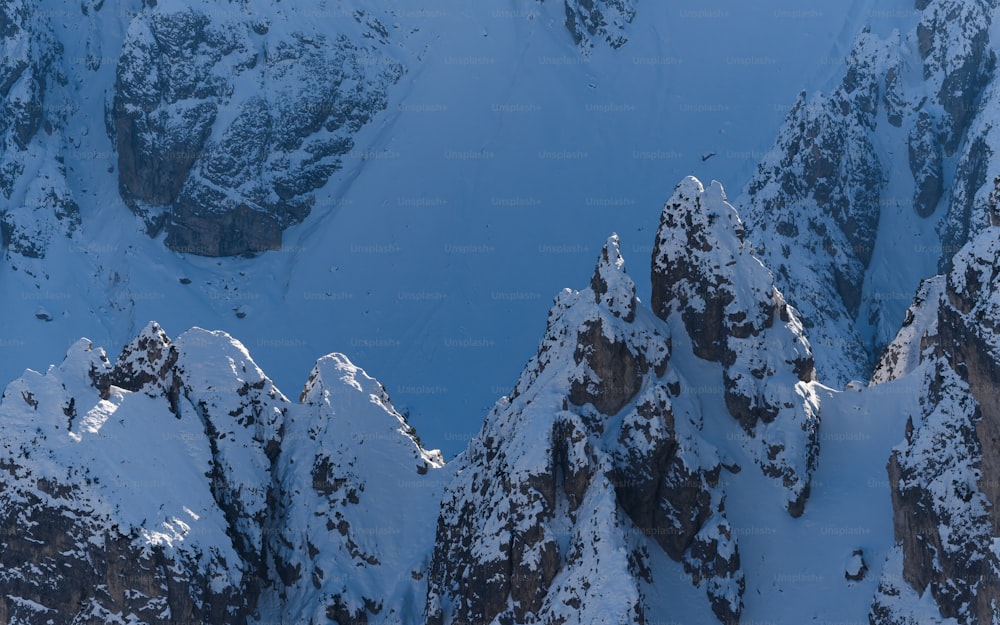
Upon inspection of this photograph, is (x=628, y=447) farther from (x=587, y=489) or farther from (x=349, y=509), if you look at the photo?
(x=349, y=509)

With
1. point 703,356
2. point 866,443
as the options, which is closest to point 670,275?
point 703,356

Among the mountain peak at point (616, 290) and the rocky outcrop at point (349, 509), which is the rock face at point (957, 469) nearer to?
the mountain peak at point (616, 290)

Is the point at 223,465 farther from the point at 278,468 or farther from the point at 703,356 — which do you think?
the point at 703,356

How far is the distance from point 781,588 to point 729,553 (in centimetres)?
426

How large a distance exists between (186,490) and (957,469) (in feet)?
164

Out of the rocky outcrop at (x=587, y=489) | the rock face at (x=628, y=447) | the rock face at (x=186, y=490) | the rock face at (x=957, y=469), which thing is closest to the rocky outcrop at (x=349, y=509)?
the rock face at (x=186, y=490)

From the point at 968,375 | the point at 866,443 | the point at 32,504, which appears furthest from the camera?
the point at 866,443

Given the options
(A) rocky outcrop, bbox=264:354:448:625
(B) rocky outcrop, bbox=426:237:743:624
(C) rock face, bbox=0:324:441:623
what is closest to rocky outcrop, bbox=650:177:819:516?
(B) rocky outcrop, bbox=426:237:743:624

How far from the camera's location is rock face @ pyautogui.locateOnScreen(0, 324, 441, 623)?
125062mm

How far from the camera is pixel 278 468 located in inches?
5448

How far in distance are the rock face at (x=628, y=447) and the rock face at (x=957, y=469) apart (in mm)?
11188

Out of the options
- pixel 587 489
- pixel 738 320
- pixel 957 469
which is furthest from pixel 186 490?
pixel 957 469

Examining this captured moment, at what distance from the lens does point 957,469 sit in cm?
11644

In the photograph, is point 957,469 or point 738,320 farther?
point 738,320
